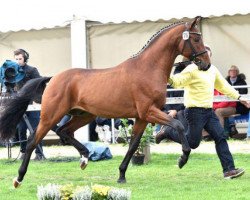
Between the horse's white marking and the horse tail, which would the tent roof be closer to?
the horse tail

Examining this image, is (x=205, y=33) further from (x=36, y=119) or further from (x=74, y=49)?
(x=36, y=119)

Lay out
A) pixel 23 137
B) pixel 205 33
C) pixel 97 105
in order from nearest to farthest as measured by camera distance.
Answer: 1. pixel 97 105
2. pixel 23 137
3. pixel 205 33

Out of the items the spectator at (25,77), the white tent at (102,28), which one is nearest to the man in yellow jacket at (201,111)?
the spectator at (25,77)

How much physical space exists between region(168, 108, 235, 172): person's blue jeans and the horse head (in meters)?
0.70

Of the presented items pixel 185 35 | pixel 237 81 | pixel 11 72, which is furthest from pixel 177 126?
pixel 237 81

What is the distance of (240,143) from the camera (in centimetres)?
1803

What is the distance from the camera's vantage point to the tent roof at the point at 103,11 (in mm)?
18312

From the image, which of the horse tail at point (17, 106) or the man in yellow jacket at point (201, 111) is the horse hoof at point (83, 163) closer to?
the horse tail at point (17, 106)

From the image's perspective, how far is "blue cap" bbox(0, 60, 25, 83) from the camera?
15.5 m

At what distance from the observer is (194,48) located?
11617mm

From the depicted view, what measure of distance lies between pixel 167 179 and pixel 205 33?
777 cm

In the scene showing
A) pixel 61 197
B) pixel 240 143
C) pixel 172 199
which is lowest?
pixel 240 143

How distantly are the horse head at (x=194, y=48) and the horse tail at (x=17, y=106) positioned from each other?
2.81 metres

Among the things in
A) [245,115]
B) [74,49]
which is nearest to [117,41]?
[74,49]
